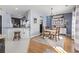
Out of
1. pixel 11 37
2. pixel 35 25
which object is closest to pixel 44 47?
pixel 35 25

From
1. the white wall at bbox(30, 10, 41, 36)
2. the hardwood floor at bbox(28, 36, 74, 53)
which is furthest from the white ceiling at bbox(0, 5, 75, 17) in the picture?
the hardwood floor at bbox(28, 36, 74, 53)

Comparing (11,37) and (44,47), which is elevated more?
(11,37)

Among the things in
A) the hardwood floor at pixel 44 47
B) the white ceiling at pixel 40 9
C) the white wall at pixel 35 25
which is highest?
the white ceiling at pixel 40 9

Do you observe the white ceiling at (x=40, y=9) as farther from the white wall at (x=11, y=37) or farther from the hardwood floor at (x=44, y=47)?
the hardwood floor at (x=44, y=47)

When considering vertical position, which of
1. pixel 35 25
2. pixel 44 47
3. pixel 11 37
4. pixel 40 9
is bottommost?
pixel 44 47

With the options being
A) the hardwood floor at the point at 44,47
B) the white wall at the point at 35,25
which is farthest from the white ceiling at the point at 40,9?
the hardwood floor at the point at 44,47

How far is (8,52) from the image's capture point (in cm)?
→ 197

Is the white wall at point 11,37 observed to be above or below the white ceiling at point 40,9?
below

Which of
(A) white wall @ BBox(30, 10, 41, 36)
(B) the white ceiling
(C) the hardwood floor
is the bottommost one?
(C) the hardwood floor

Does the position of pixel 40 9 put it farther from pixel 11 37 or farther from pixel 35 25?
pixel 11 37

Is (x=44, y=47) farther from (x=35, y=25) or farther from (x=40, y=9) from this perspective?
(x=40, y=9)

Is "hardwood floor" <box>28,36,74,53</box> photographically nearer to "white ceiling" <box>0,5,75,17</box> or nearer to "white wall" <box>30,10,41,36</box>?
"white wall" <box>30,10,41,36</box>
